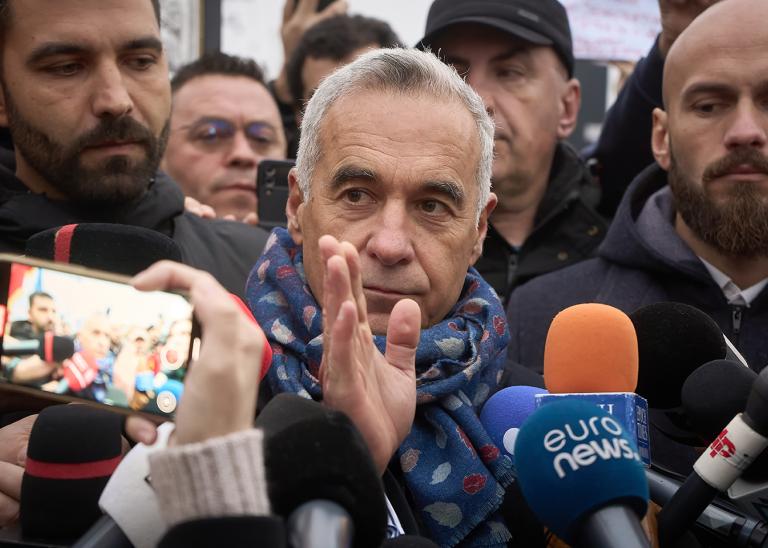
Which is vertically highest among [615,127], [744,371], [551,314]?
[744,371]

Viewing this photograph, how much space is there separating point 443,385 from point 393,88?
68cm

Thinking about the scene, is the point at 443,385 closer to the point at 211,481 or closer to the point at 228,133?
the point at 211,481

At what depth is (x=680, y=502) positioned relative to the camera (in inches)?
66.8

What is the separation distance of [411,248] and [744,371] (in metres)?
0.82

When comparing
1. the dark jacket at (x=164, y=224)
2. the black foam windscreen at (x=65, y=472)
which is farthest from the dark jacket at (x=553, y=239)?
the black foam windscreen at (x=65, y=472)

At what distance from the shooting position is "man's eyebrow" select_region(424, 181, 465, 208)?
246cm

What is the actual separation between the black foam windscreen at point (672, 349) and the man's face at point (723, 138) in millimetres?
1056

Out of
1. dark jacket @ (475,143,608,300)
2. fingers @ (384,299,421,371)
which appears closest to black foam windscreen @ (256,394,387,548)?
fingers @ (384,299,421,371)

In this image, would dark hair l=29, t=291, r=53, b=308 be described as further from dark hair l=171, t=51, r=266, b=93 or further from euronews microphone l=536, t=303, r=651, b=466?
dark hair l=171, t=51, r=266, b=93

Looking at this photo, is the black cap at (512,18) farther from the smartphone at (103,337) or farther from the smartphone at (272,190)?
the smartphone at (103,337)

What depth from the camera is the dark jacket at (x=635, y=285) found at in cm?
308

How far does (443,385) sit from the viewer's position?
237 cm

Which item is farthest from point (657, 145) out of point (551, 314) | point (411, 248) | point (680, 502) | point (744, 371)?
point (680, 502)

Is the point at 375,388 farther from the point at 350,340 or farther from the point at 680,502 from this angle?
the point at 680,502
